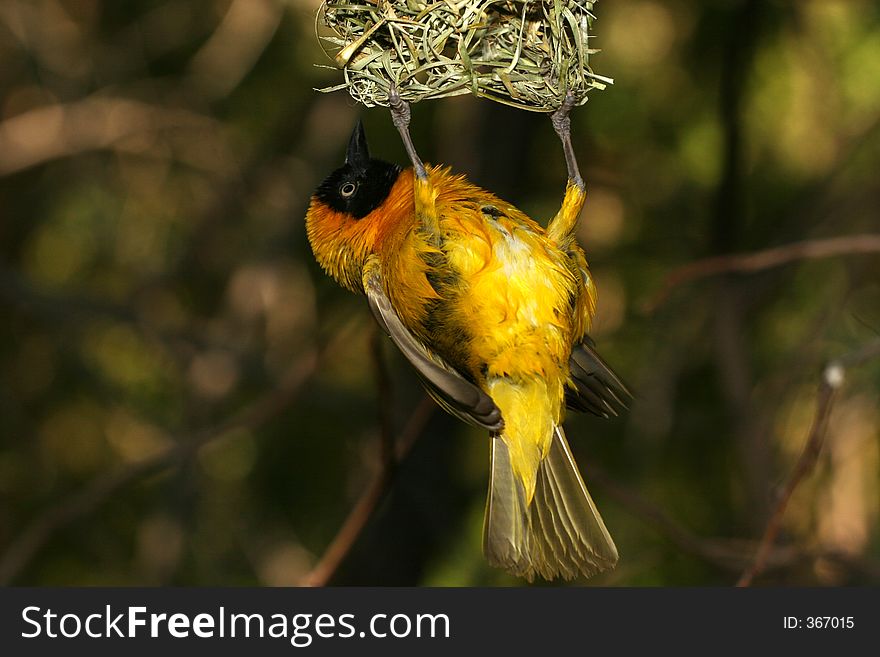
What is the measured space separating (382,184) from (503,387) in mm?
687

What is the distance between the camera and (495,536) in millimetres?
3100

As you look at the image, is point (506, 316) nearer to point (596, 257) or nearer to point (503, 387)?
point (503, 387)

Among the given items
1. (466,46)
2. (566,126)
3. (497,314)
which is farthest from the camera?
(497,314)

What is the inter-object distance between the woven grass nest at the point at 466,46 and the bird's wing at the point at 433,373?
575 mm

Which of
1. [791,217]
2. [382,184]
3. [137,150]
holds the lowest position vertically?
[791,217]

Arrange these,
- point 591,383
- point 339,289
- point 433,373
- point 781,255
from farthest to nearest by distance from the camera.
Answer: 1. point 339,289
2. point 781,255
3. point 591,383
4. point 433,373

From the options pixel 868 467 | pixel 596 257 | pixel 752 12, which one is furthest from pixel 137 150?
pixel 868 467

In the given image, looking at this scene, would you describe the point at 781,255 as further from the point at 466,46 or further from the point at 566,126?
the point at 466,46

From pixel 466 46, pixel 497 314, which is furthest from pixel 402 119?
pixel 497 314

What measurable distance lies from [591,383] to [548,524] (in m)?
0.43

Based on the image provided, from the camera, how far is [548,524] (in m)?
3.15

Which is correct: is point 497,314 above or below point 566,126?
below

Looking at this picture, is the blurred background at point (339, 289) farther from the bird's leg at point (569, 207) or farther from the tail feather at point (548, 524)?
the bird's leg at point (569, 207)

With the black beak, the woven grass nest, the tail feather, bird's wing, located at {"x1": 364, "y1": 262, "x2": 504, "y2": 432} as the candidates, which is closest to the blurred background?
the tail feather
